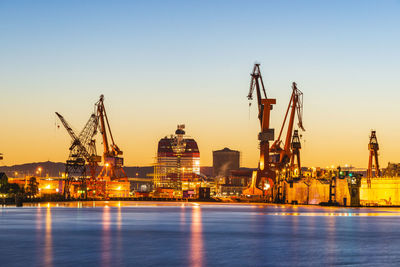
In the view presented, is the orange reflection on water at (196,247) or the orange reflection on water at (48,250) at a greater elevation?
the orange reflection on water at (48,250)

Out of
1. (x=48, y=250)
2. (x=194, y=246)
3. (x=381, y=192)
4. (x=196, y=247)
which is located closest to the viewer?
(x=48, y=250)

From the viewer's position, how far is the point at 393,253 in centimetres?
3584

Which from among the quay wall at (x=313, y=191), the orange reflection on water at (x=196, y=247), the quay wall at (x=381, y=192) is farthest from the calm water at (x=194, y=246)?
the quay wall at (x=313, y=191)

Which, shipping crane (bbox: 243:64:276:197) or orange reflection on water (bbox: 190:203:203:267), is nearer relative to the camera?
orange reflection on water (bbox: 190:203:203:267)

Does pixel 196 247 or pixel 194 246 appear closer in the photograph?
pixel 196 247

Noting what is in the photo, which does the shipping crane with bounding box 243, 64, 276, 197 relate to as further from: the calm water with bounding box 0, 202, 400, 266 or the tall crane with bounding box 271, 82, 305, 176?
the calm water with bounding box 0, 202, 400, 266

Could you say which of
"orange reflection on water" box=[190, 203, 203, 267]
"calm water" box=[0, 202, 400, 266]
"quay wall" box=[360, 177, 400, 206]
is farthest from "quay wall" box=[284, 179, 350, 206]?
"orange reflection on water" box=[190, 203, 203, 267]

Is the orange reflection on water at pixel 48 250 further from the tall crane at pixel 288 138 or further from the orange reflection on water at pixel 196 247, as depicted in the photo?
the tall crane at pixel 288 138

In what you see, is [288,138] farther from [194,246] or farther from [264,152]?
[194,246]

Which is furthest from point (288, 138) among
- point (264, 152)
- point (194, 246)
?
point (194, 246)

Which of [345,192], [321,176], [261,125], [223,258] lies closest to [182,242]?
[223,258]

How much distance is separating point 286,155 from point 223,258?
497 ft

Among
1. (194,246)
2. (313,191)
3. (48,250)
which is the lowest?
(194,246)

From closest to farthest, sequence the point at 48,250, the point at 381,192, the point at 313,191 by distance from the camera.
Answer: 1. the point at 48,250
2. the point at 381,192
3. the point at 313,191
